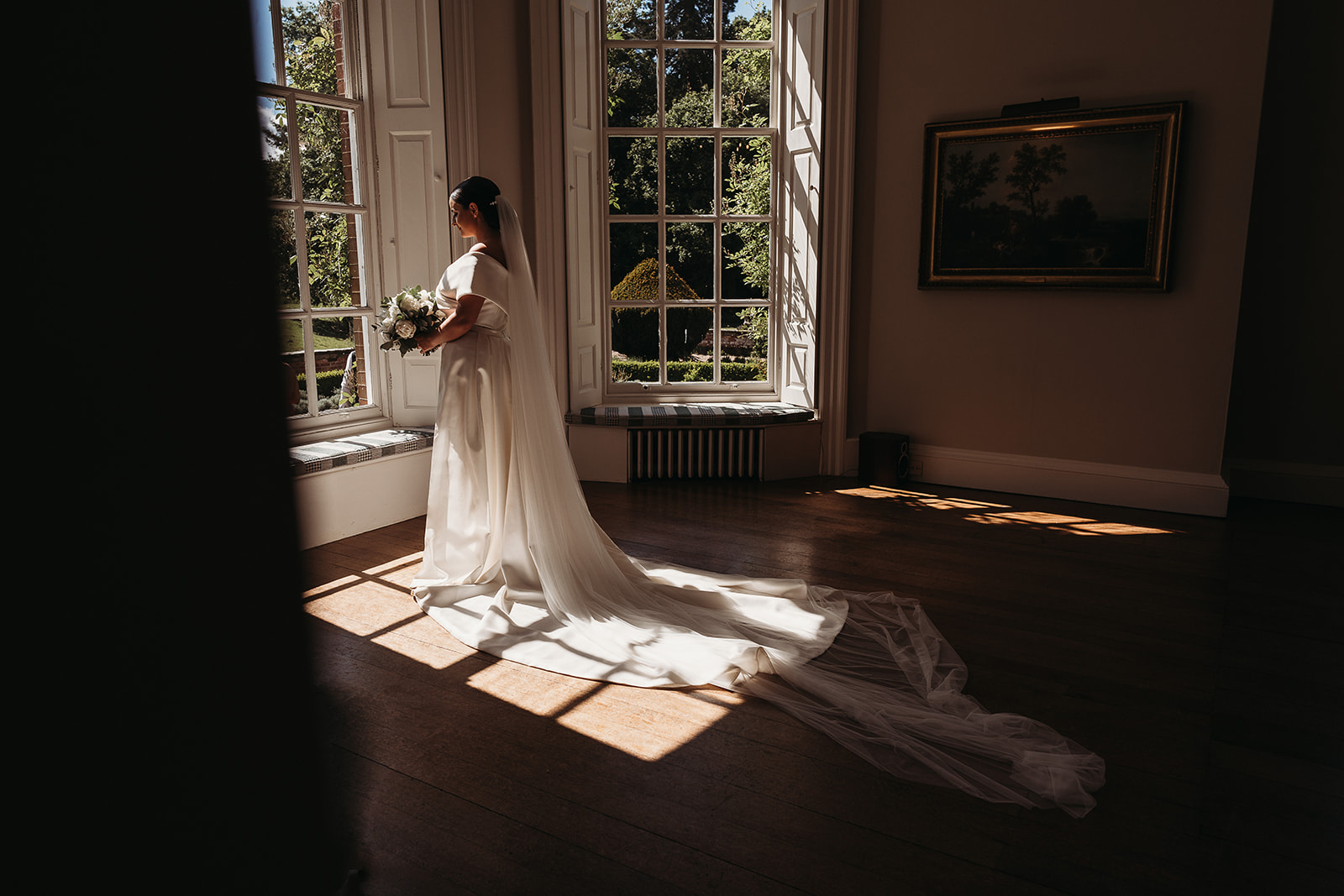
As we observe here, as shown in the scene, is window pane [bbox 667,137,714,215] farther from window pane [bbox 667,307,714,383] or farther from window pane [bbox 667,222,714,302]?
Result: window pane [bbox 667,307,714,383]

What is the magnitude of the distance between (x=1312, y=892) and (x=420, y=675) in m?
2.51

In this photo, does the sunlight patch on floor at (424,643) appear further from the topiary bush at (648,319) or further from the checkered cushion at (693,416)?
the topiary bush at (648,319)

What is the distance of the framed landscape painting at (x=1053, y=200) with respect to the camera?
4.91 meters

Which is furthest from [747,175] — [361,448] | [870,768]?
[870,768]

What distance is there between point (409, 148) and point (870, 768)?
4.26 m

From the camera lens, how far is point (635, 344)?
20.5ft

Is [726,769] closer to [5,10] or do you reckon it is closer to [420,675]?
[420,675]

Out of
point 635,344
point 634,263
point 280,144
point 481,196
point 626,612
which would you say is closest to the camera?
point 626,612

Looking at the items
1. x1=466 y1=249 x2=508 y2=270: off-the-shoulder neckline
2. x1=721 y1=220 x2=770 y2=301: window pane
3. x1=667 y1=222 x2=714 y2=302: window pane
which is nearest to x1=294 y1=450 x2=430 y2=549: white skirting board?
x1=466 y1=249 x2=508 y2=270: off-the-shoulder neckline

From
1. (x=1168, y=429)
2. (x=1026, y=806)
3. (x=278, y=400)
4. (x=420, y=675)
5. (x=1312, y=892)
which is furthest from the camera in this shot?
(x=1168, y=429)

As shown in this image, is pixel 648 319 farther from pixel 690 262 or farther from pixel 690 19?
pixel 690 19

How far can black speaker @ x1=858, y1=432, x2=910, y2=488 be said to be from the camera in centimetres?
575

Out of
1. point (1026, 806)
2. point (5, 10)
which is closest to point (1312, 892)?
point (1026, 806)

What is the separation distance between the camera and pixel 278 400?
45 centimetres
